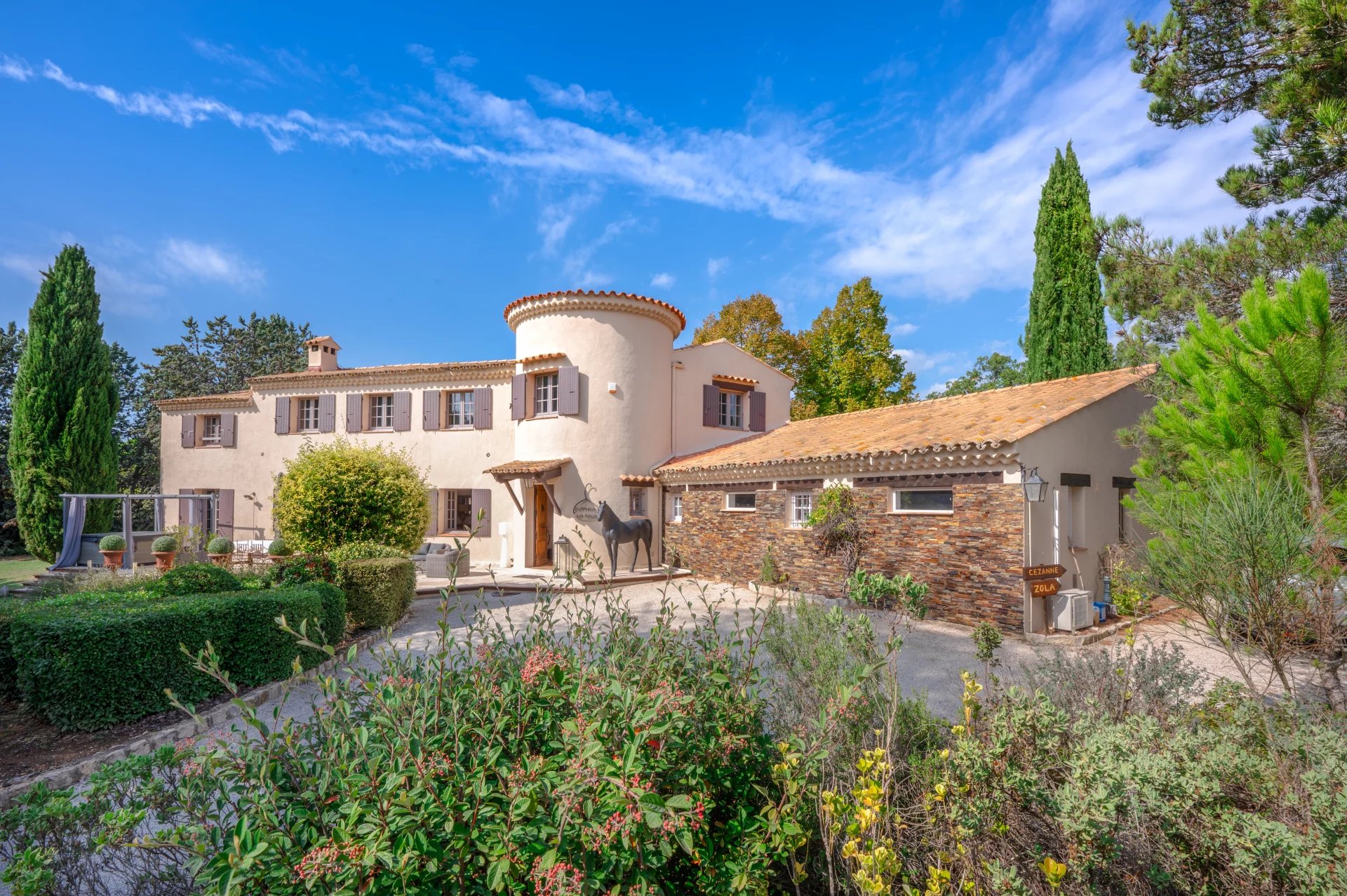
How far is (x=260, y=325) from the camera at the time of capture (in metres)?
36.4

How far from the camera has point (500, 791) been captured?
2197mm

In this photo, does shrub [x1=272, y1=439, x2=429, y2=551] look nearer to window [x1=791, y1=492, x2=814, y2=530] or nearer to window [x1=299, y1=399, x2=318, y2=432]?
window [x1=299, y1=399, x2=318, y2=432]

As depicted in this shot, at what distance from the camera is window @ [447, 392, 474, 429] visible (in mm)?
19859

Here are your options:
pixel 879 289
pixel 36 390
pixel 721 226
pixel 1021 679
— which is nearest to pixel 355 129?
pixel 721 226

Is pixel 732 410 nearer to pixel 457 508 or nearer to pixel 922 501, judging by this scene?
pixel 922 501

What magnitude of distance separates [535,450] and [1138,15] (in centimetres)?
1469

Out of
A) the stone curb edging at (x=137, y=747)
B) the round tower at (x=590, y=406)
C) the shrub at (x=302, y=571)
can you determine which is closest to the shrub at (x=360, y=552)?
the shrub at (x=302, y=571)

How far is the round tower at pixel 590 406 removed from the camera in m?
16.6

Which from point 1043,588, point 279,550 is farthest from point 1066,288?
point 279,550

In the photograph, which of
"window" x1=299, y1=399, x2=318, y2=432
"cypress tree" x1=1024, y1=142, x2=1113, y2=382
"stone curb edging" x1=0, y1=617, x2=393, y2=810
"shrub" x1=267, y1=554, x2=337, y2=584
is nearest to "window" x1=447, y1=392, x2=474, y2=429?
"window" x1=299, y1=399, x2=318, y2=432

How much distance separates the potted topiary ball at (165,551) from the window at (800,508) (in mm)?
13353

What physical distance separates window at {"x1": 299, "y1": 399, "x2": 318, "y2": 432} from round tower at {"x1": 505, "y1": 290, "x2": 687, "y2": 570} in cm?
845

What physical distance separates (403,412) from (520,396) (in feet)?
16.8

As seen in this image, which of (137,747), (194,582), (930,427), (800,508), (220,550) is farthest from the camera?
(220,550)
